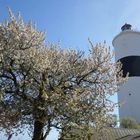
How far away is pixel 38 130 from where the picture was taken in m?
20.2

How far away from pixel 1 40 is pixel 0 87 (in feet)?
8.40

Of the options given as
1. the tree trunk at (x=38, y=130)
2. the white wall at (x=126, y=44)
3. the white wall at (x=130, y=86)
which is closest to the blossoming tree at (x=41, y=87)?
the tree trunk at (x=38, y=130)

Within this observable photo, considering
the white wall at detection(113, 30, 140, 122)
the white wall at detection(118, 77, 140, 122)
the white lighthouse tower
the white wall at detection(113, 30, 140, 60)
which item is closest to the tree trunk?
the white wall at detection(113, 30, 140, 122)

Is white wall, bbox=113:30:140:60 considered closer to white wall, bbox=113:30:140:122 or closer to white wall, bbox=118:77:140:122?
white wall, bbox=113:30:140:122

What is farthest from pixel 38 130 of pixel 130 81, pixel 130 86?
pixel 130 86

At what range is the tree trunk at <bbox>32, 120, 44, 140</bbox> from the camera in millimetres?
19938

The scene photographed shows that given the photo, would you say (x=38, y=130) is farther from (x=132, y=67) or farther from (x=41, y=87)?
(x=132, y=67)

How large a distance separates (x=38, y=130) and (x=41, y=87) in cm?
234

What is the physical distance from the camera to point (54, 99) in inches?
781

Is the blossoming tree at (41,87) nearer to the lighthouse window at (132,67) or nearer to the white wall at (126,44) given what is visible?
the lighthouse window at (132,67)

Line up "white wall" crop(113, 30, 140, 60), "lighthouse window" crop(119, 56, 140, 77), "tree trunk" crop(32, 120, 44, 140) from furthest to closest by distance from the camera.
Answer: "white wall" crop(113, 30, 140, 60) < "lighthouse window" crop(119, 56, 140, 77) < "tree trunk" crop(32, 120, 44, 140)

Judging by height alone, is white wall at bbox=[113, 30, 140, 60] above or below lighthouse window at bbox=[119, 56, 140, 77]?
above

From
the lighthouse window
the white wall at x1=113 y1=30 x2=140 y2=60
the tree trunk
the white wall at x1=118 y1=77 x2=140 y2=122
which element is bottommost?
the tree trunk

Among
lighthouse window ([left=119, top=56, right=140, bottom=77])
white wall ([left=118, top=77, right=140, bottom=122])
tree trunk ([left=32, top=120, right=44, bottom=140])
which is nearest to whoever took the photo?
tree trunk ([left=32, top=120, right=44, bottom=140])
